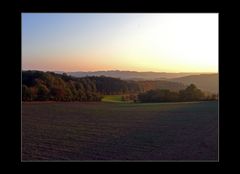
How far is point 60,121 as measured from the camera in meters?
6.41

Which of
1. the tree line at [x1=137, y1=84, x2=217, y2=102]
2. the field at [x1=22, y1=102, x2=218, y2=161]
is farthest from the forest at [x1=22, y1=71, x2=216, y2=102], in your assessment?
the field at [x1=22, y1=102, x2=218, y2=161]

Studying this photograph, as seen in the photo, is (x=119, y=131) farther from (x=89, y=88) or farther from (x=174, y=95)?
(x=174, y=95)

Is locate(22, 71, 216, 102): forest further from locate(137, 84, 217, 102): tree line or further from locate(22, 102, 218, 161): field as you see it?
locate(22, 102, 218, 161): field

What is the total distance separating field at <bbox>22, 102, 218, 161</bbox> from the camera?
4.87m

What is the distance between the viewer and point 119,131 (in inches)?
238

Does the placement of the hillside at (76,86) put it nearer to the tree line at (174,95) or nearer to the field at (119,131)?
the tree line at (174,95)

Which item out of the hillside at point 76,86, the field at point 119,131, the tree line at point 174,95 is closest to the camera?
the field at point 119,131

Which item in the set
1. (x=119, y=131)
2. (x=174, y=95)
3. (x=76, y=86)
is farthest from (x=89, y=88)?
(x=174, y=95)

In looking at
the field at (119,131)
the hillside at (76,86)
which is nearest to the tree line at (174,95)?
the hillside at (76,86)

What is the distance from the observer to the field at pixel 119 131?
16.0 ft
